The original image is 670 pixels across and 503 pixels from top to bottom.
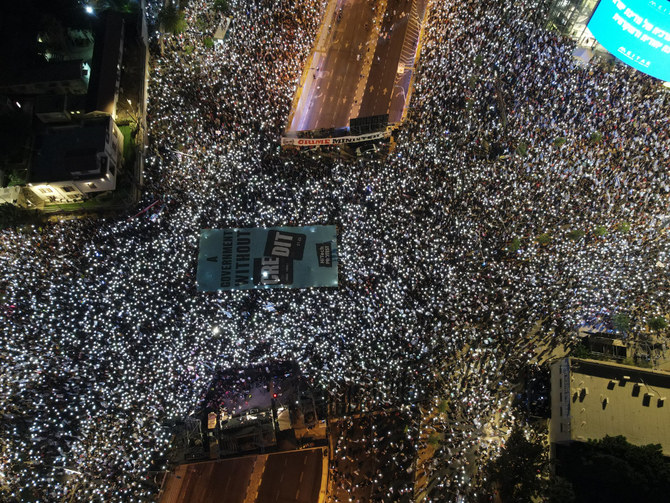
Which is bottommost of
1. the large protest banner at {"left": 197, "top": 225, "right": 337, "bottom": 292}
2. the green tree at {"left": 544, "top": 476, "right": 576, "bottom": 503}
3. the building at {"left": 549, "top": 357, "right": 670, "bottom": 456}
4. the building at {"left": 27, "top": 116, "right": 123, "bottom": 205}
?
the green tree at {"left": 544, "top": 476, "right": 576, "bottom": 503}

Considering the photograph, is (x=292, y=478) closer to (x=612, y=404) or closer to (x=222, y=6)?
(x=612, y=404)

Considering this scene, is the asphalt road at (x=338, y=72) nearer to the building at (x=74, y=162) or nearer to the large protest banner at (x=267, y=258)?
the large protest banner at (x=267, y=258)

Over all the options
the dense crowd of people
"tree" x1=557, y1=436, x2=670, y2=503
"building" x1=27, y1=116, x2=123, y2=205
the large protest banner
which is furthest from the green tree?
"building" x1=27, y1=116, x2=123, y2=205

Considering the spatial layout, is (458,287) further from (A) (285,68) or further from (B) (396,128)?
(A) (285,68)

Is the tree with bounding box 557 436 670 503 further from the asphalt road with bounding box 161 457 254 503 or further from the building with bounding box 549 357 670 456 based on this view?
the asphalt road with bounding box 161 457 254 503

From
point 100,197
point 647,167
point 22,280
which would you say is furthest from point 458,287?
point 22,280

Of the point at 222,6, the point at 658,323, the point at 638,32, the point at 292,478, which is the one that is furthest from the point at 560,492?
the point at 222,6
